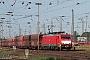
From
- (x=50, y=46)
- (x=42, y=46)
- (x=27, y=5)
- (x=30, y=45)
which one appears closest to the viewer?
(x=27, y=5)

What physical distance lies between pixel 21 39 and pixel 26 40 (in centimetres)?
511

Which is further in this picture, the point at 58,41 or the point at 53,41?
the point at 53,41

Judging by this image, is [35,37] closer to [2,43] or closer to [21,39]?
[21,39]

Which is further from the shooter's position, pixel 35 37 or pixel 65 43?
pixel 35 37

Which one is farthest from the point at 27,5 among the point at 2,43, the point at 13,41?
the point at 2,43

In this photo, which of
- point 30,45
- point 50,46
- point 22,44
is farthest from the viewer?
point 22,44

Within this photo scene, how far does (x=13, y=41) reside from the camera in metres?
85.6

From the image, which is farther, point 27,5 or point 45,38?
point 45,38

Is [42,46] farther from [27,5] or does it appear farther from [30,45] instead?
[27,5]

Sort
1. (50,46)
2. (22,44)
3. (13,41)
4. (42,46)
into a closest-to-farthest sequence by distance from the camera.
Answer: (50,46), (42,46), (22,44), (13,41)

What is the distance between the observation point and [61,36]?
5172 centimetres

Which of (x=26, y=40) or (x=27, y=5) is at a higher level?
(x=27, y=5)

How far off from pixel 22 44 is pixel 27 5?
24.4 meters

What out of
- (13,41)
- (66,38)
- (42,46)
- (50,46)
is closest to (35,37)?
(42,46)
